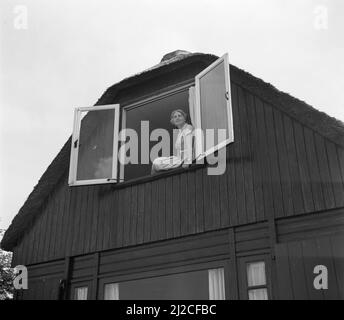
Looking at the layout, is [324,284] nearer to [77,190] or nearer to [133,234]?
[133,234]

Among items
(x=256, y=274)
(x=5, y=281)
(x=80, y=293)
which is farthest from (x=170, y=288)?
(x=5, y=281)

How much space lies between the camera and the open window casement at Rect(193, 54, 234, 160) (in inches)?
233

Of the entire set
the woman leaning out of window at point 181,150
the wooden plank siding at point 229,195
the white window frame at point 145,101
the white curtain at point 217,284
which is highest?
the white window frame at point 145,101

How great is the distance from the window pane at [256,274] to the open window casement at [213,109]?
4.72 ft

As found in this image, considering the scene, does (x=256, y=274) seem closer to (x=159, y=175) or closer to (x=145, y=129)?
(x=159, y=175)

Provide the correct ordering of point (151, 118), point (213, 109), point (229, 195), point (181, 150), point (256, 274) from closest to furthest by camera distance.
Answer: point (256, 274) → point (229, 195) → point (213, 109) → point (181, 150) → point (151, 118)

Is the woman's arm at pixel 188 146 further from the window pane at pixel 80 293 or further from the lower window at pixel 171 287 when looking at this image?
the window pane at pixel 80 293

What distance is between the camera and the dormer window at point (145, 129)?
6.15 metres

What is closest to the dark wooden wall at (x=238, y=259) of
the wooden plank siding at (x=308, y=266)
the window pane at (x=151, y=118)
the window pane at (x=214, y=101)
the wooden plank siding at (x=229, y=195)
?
the wooden plank siding at (x=308, y=266)

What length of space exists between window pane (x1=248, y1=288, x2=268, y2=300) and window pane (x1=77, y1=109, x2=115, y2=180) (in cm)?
265

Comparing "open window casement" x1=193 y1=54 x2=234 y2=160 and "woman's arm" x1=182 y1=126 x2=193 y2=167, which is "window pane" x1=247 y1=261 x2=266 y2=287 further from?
"woman's arm" x1=182 y1=126 x2=193 y2=167

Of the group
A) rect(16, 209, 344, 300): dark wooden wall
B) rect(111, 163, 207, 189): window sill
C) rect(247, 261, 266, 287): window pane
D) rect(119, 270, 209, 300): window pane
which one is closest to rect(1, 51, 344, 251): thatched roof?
rect(16, 209, 344, 300): dark wooden wall

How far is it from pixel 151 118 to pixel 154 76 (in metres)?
1.36

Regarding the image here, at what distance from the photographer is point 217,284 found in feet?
18.6
